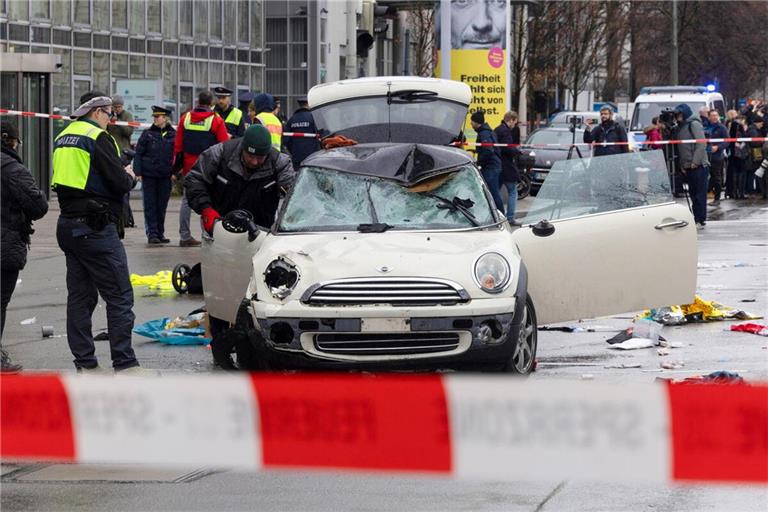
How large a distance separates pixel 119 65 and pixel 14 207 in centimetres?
2663

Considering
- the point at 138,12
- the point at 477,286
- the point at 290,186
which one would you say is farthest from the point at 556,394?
the point at 138,12

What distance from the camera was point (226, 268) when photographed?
35.3 ft

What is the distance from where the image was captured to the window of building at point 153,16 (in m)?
38.0

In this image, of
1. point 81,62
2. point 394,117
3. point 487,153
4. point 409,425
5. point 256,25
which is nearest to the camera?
point 409,425

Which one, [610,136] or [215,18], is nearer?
[610,136]

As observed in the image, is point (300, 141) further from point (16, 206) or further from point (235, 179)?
point (16, 206)

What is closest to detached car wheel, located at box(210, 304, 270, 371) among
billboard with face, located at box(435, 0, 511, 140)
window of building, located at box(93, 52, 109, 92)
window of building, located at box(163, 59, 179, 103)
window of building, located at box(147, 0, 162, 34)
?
billboard with face, located at box(435, 0, 511, 140)

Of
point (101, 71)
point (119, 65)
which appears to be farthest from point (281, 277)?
point (119, 65)

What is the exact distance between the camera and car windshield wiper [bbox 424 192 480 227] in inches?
408

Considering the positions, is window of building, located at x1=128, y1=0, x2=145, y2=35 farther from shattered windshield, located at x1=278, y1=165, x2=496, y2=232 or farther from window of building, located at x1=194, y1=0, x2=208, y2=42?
shattered windshield, located at x1=278, y1=165, x2=496, y2=232

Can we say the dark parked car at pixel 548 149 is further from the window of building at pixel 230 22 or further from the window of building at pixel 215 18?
the window of building at pixel 230 22

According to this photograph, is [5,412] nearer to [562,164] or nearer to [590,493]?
[590,493]

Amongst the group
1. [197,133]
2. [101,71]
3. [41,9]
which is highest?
[41,9]

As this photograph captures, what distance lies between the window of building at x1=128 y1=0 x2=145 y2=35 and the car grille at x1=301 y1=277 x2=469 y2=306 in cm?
2874
